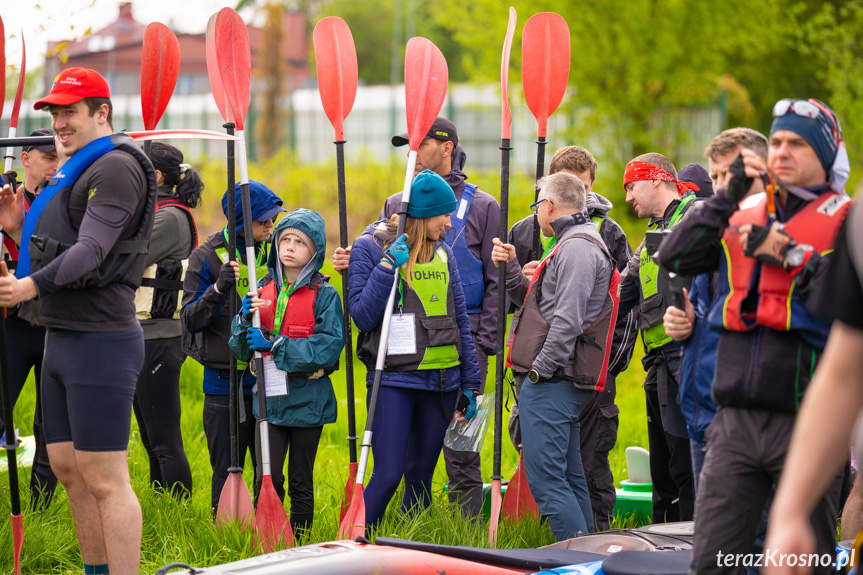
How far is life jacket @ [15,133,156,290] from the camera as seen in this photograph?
3111 millimetres

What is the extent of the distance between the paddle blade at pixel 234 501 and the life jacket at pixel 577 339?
51.9 inches

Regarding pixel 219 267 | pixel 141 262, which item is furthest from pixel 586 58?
pixel 141 262

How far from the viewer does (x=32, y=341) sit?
4.20 m

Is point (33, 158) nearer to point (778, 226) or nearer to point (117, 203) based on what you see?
point (117, 203)

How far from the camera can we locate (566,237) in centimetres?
377

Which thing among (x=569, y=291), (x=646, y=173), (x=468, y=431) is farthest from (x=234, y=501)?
(x=646, y=173)

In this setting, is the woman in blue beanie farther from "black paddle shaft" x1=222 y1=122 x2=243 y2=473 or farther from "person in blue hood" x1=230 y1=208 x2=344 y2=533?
"black paddle shaft" x1=222 y1=122 x2=243 y2=473

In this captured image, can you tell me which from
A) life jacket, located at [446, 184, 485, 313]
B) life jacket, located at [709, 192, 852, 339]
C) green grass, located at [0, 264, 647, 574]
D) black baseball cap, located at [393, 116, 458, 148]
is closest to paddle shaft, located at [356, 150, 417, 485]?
green grass, located at [0, 264, 647, 574]

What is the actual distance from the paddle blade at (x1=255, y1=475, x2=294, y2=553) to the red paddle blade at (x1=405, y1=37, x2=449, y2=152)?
5.63 feet

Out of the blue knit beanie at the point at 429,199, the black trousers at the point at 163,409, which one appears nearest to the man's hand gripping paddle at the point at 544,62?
the blue knit beanie at the point at 429,199

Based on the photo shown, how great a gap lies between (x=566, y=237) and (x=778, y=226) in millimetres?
1409

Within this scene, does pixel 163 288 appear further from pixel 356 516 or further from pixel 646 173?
pixel 646 173

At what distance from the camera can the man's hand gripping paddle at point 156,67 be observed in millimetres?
4523

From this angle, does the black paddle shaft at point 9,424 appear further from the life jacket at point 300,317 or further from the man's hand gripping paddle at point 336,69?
the man's hand gripping paddle at point 336,69
